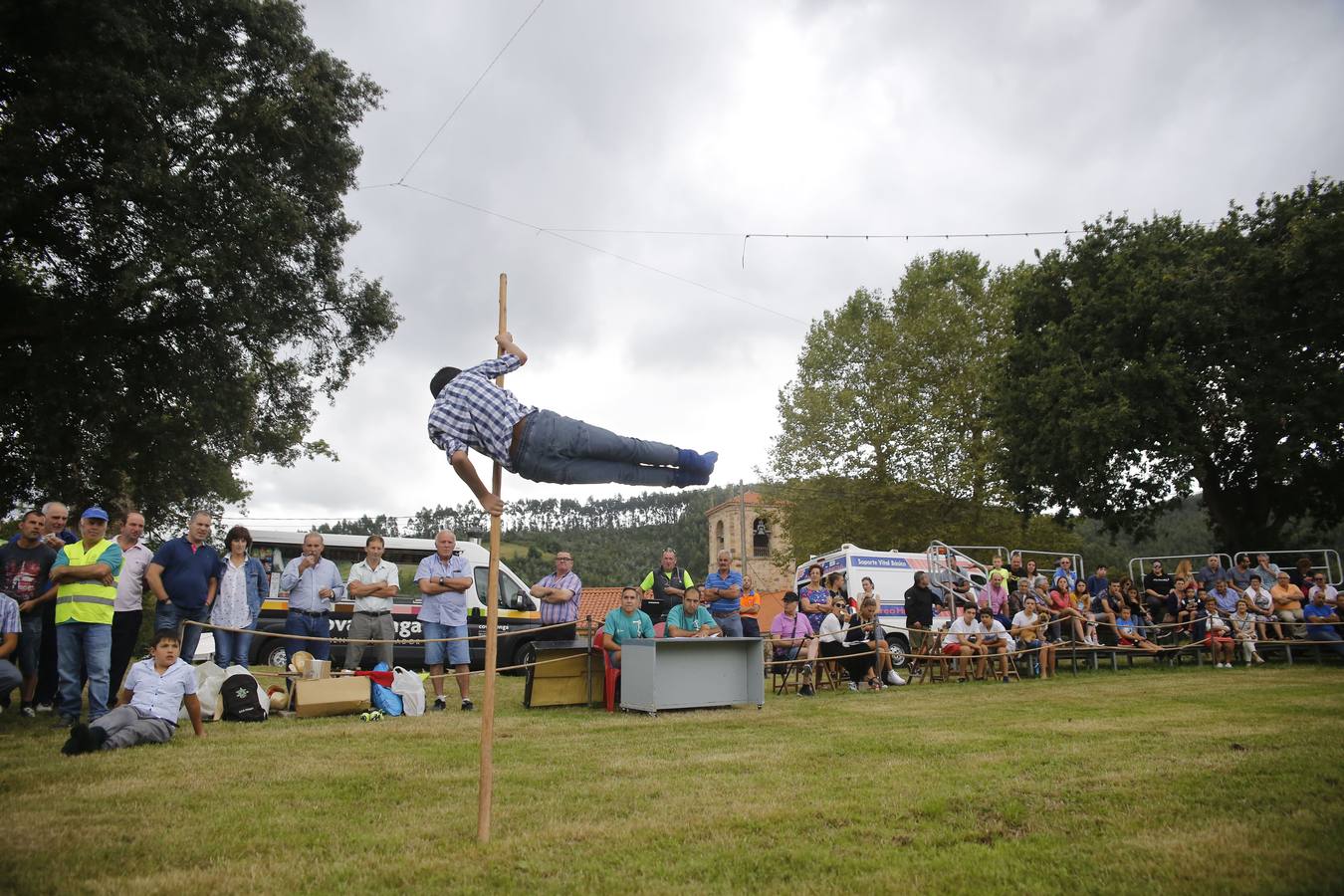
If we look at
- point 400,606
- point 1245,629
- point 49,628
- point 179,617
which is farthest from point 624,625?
point 1245,629

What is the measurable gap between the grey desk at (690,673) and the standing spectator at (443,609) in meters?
1.83

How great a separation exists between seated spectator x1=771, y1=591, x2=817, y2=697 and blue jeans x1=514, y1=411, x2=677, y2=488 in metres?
7.01

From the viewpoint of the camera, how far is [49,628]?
7.95 meters

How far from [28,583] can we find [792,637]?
891 cm

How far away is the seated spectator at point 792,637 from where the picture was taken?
11789 millimetres

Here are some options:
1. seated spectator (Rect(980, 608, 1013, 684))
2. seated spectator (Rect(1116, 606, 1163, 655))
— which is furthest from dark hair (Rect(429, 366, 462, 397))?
seated spectator (Rect(1116, 606, 1163, 655))

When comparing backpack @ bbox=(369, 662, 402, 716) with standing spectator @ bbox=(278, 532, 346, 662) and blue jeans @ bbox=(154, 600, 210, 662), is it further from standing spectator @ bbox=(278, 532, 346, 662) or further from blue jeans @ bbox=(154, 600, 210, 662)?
blue jeans @ bbox=(154, 600, 210, 662)

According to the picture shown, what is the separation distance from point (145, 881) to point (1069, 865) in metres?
3.53

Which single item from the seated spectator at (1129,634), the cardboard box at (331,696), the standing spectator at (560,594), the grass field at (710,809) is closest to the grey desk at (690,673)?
the standing spectator at (560,594)

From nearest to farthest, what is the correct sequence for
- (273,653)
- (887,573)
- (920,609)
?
(920,609) → (273,653) → (887,573)

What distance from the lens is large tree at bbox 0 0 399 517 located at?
13.6m

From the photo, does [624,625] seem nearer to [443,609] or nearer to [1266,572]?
[443,609]

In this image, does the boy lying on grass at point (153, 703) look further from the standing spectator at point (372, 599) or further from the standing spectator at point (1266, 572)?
the standing spectator at point (1266, 572)

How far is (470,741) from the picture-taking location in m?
6.61
